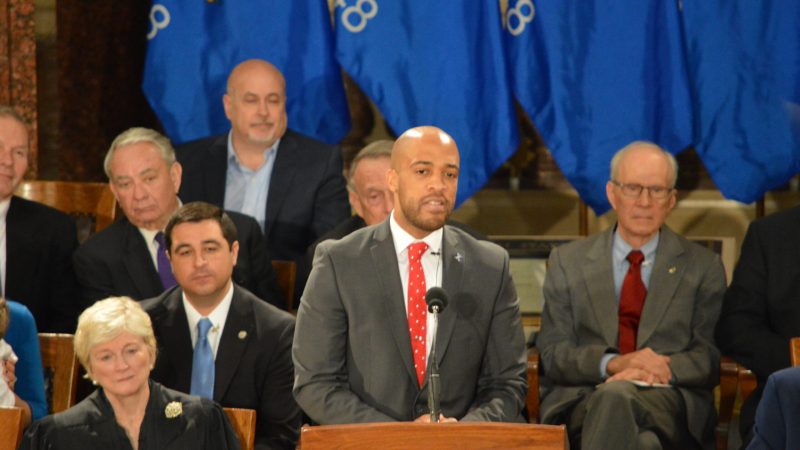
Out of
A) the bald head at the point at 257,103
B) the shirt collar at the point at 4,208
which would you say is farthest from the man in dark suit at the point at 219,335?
the bald head at the point at 257,103

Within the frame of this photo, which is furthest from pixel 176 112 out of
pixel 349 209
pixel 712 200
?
pixel 712 200

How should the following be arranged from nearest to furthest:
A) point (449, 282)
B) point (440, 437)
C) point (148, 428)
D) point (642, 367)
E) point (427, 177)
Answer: point (440, 437), point (427, 177), point (449, 282), point (148, 428), point (642, 367)

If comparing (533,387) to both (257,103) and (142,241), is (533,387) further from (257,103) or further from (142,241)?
(257,103)

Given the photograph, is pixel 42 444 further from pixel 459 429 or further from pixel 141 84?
pixel 141 84

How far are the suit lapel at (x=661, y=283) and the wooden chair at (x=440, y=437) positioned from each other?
1760 millimetres

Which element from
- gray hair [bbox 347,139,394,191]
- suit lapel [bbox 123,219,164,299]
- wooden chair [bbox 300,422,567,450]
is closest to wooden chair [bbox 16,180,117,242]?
suit lapel [bbox 123,219,164,299]

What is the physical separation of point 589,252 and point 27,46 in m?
2.33

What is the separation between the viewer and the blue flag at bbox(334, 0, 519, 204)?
5.24m

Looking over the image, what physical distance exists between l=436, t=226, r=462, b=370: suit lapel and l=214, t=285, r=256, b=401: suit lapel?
0.79 meters

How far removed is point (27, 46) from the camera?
5.09 meters

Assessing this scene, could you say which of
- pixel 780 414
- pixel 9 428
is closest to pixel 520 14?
pixel 780 414

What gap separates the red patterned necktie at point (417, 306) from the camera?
3.20 meters

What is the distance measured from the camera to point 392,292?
3.19m

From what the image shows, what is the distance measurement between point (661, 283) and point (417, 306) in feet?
4.54
